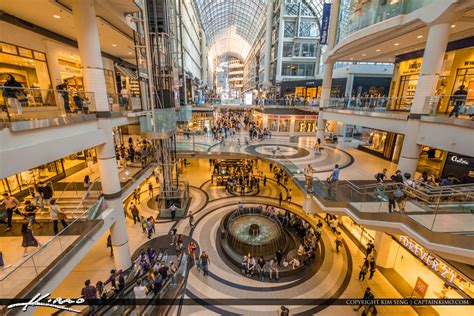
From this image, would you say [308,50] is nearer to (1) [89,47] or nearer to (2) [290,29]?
(2) [290,29]

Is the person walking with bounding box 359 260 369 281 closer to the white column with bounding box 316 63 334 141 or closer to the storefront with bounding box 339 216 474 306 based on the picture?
the storefront with bounding box 339 216 474 306

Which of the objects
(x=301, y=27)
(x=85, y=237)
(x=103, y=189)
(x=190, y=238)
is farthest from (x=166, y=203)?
(x=301, y=27)

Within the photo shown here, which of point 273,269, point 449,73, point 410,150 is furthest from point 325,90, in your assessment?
point 273,269

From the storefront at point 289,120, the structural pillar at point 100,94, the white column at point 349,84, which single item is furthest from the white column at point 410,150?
the storefront at point 289,120

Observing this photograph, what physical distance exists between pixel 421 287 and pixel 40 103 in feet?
54.4

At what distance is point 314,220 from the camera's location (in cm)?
1576

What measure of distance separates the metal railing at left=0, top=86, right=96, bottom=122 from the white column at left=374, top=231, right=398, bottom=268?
1527 centimetres

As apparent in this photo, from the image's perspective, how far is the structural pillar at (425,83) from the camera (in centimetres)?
810

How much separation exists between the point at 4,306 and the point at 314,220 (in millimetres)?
15805

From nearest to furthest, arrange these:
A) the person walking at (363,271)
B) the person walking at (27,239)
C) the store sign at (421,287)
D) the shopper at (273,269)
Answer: the person walking at (27,239)
the store sign at (421,287)
the person walking at (363,271)
the shopper at (273,269)

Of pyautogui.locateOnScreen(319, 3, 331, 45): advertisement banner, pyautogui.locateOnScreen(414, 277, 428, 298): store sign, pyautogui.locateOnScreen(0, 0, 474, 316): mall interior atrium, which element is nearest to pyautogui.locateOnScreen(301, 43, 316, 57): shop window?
pyautogui.locateOnScreen(319, 3, 331, 45): advertisement banner

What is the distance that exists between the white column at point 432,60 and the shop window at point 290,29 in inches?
1310

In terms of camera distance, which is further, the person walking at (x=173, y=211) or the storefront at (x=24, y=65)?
the person walking at (x=173, y=211)

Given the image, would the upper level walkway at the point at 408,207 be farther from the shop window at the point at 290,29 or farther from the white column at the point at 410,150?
the shop window at the point at 290,29
